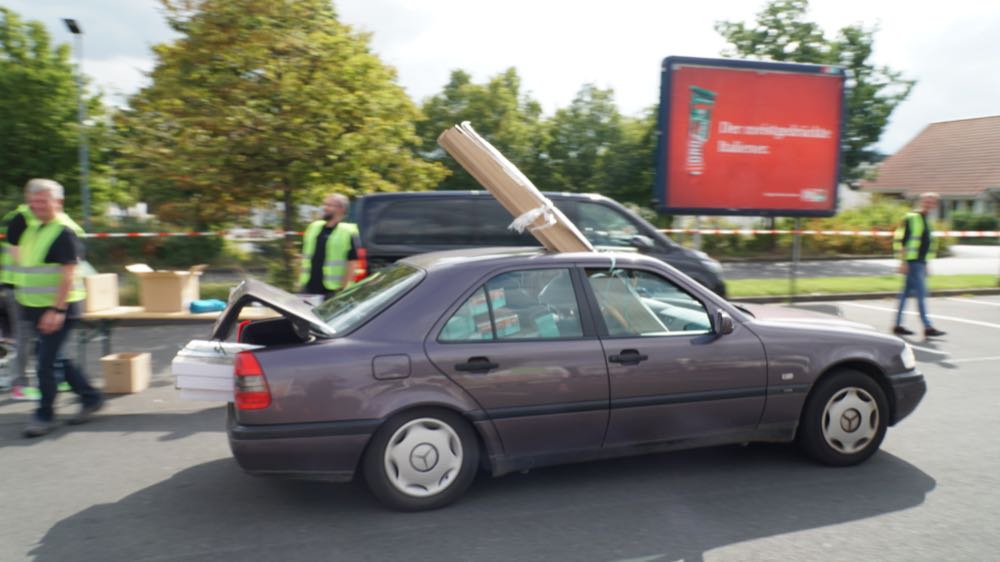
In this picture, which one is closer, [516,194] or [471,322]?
[471,322]

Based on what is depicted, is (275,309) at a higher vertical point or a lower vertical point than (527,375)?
higher

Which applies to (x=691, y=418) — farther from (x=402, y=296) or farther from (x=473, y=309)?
(x=402, y=296)

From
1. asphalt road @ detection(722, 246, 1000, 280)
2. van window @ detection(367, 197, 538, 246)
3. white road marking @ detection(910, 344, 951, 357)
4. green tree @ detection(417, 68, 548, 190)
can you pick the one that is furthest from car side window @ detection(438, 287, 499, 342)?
green tree @ detection(417, 68, 548, 190)

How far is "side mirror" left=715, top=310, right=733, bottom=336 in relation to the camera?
457 cm

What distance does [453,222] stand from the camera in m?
9.28

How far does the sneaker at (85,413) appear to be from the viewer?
6.12 metres

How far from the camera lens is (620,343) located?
14.7 feet

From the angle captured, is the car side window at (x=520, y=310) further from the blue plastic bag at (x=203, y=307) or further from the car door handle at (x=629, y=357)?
the blue plastic bag at (x=203, y=307)

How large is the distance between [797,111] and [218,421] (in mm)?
11433

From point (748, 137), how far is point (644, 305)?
33.1ft

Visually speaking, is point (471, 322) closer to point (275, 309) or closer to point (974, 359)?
point (275, 309)

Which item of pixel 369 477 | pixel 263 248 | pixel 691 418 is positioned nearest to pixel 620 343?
pixel 691 418

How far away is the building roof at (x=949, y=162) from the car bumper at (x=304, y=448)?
128 feet

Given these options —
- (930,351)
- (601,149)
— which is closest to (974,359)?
(930,351)
